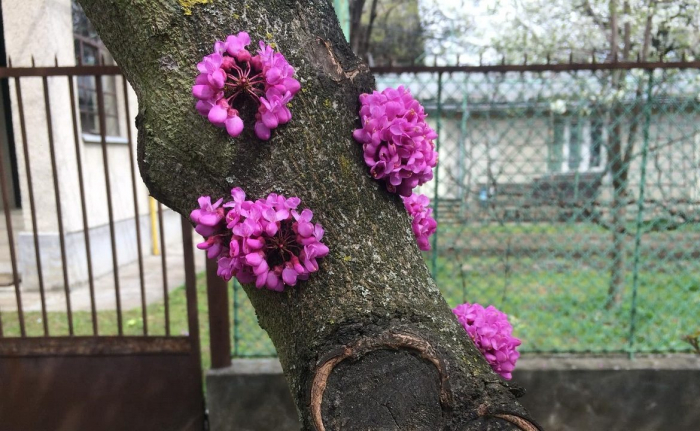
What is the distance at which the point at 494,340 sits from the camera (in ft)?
4.50

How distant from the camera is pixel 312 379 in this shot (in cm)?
100

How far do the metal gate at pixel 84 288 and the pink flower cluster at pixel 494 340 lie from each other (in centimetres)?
155

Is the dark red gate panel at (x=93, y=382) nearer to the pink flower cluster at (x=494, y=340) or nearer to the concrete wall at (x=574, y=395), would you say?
the concrete wall at (x=574, y=395)

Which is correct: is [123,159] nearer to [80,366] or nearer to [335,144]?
[80,366]

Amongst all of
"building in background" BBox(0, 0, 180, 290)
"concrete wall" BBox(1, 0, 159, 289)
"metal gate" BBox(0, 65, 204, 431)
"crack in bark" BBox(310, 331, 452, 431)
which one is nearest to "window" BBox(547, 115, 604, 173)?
"metal gate" BBox(0, 65, 204, 431)

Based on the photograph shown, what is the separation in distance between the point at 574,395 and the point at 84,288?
5.52 m

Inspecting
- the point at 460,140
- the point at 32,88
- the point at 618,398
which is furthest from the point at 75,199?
the point at 618,398

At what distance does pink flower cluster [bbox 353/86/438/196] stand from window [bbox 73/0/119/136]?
608cm

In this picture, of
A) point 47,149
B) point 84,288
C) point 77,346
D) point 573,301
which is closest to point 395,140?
point 77,346

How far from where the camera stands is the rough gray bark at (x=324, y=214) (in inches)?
39.1

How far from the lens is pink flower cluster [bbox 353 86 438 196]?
1094 mm

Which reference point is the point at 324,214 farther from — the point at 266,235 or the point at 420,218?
the point at 420,218

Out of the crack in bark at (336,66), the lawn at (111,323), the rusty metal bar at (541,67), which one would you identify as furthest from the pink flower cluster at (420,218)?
the lawn at (111,323)

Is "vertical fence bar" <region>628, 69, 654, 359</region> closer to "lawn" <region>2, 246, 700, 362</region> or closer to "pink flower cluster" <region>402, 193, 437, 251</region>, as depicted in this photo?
"lawn" <region>2, 246, 700, 362</region>
